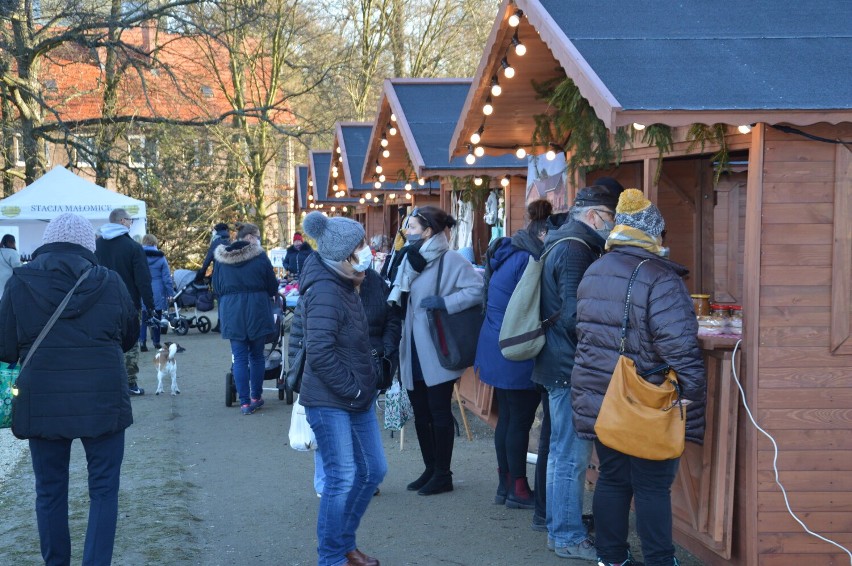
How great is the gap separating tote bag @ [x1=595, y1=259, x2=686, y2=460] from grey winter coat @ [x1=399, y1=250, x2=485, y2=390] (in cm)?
223

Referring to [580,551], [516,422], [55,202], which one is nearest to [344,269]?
[516,422]

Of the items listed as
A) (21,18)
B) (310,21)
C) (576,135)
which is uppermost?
(310,21)

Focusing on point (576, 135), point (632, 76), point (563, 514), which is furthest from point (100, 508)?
point (576, 135)

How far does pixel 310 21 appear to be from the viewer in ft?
110

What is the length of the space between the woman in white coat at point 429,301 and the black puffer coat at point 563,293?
1086mm

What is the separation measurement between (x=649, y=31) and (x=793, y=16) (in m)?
0.88

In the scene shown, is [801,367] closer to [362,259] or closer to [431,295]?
[362,259]

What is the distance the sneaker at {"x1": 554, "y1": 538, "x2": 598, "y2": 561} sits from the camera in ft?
18.7

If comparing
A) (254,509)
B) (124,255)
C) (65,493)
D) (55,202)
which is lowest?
(254,509)

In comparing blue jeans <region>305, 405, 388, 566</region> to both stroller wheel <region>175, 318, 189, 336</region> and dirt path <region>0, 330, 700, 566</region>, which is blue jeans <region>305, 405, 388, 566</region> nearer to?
dirt path <region>0, 330, 700, 566</region>

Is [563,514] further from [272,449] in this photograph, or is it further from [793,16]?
[272,449]

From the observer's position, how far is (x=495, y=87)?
322 inches

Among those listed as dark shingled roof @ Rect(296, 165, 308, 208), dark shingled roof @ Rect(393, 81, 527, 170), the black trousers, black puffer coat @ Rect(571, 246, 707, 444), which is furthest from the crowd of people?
dark shingled roof @ Rect(296, 165, 308, 208)

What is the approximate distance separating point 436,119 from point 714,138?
319 inches
